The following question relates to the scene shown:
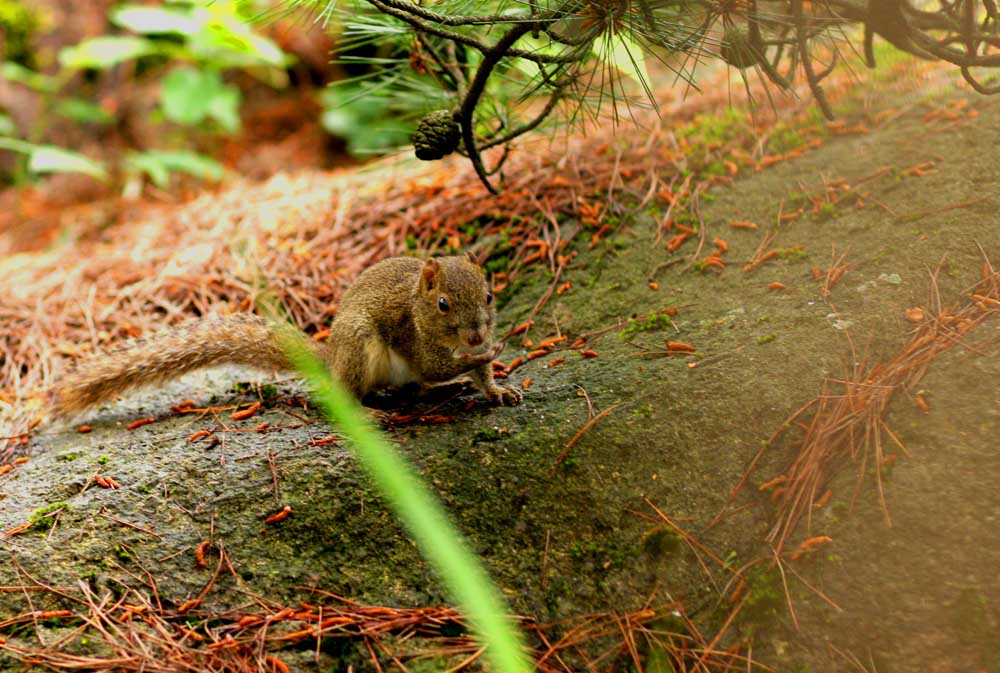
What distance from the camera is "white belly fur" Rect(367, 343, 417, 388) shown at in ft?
10.5

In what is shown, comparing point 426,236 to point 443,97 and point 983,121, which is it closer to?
point 443,97

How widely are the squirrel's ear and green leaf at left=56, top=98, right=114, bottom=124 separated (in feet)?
16.0

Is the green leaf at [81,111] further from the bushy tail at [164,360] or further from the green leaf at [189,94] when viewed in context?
the bushy tail at [164,360]

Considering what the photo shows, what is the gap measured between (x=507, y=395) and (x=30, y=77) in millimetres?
5707

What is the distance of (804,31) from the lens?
2.70 m

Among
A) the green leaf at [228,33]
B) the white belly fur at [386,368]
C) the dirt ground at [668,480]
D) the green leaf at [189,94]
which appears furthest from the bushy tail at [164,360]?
the green leaf at [189,94]

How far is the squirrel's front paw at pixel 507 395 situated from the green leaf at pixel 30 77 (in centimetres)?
529

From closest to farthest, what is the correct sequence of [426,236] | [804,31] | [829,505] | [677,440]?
[829,505] → [677,440] → [804,31] → [426,236]

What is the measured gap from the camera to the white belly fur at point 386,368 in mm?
3191

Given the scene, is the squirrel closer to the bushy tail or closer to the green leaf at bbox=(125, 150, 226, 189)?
the bushy tail

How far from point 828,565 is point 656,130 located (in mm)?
2895

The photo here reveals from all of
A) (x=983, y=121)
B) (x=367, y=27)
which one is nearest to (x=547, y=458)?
(x=367, y=27)

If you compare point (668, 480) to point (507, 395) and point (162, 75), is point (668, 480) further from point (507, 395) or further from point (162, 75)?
point (162, 75)

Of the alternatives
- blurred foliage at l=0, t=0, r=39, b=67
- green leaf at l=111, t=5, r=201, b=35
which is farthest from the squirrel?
blurred foliage at l=0, t=0, r=39, b=67
